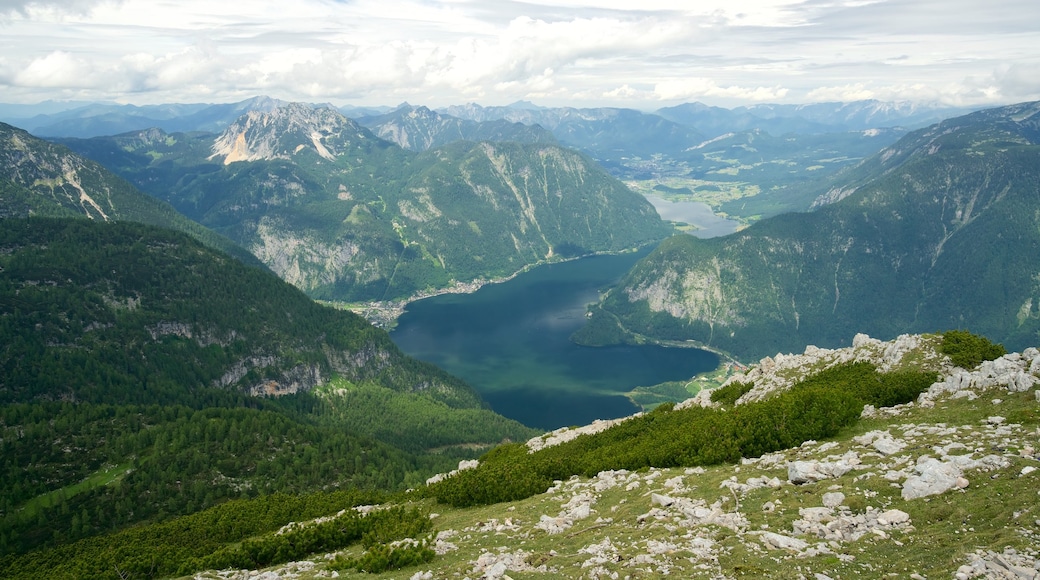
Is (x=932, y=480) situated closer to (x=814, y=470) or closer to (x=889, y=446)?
(x=814, y=470)

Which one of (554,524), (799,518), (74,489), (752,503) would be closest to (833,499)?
(799,518)

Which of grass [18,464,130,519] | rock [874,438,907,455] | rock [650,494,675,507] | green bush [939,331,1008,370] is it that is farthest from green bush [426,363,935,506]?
grass [18,464,130,519]

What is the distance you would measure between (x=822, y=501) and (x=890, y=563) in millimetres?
8819

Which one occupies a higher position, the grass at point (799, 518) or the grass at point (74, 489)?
the grass at point (799, 518)

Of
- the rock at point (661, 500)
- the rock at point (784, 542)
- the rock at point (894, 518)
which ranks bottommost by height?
the rock at point (661, 500)

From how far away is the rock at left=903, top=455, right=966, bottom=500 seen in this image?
3256 cm

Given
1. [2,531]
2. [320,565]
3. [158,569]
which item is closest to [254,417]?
[2,531]

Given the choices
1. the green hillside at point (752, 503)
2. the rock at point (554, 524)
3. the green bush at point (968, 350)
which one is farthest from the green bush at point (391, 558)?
the green bush at point (968, 350)

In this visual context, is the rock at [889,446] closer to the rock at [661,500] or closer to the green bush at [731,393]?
the rock at [661,500]

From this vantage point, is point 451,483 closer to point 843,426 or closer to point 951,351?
point 843,426

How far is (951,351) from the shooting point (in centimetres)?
6512

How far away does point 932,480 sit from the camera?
33125 millimetres

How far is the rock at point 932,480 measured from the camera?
107 ft

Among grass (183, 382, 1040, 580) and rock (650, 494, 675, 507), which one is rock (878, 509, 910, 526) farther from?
rock (650, 494, 675, 507)
